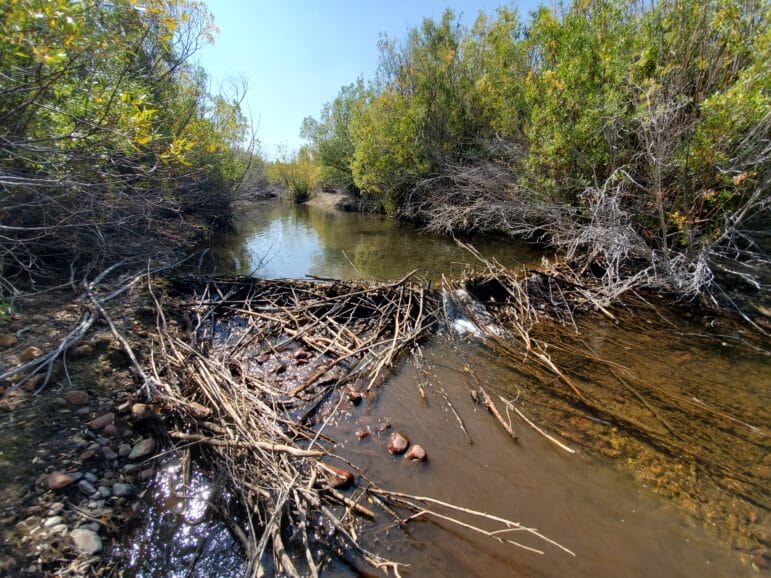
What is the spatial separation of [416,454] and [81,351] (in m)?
3.66

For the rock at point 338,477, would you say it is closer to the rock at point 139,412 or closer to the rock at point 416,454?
the rock at point 416,454

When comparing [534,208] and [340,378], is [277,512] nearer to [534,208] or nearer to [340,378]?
[340,378]

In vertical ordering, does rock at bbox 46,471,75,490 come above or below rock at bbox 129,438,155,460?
above

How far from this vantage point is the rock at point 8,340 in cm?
327

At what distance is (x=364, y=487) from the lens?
8.82 ft

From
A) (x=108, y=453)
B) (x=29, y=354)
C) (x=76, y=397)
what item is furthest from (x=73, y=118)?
(x=108, y=453)

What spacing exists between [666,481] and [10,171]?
7.39 m

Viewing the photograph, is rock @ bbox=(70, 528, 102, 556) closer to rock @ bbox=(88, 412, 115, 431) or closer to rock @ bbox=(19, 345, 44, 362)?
rock @ bbox=(88, 412, 115, 431)

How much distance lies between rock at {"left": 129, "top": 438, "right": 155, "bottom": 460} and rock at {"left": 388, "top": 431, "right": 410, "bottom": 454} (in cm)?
208

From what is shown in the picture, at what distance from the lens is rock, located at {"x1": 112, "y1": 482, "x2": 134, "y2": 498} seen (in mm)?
2371

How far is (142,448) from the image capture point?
8.96ft

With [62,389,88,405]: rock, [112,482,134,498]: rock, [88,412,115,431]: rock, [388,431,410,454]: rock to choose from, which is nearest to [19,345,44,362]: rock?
[62,389,88,405]: rock

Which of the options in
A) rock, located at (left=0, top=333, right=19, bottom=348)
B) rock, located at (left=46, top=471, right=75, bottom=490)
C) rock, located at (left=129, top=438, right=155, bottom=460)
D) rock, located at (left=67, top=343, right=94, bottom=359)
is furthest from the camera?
rock, located at (left=67, top=343, right=94, bottom=359)

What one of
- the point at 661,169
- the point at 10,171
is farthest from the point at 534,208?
the point at 10,171
